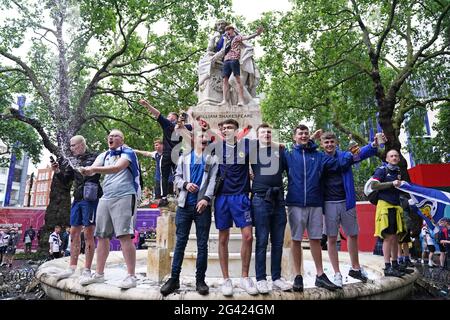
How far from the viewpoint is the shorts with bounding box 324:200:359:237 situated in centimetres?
390

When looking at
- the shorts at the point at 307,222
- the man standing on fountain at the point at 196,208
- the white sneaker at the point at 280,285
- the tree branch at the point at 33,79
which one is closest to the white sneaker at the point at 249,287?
the white sneaker at the point at 280,285

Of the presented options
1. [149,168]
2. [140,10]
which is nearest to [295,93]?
[140,10]

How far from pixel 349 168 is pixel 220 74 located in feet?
12.8

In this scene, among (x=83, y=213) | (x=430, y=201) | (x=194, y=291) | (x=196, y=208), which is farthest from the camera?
(x=430, y=201)

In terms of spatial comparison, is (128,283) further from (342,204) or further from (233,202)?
(342,204)

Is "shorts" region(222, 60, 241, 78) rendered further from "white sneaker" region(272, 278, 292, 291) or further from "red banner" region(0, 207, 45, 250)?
"red banner" region(0, 207, 45, 250)

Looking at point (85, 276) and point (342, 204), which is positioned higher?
point (342, 204)

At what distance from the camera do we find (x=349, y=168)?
4.08 meters

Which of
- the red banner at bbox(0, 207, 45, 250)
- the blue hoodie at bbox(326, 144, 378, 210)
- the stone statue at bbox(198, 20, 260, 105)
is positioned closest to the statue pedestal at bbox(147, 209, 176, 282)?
the blue hoodie at bbox(326, 144, 378, 210)

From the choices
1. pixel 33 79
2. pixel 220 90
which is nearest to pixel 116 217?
pixel 220 90

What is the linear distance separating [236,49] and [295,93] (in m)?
8.68

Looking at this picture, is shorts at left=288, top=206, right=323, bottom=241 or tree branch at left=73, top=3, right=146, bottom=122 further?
tree branch at left=73, top=3, right=146, bottom=122

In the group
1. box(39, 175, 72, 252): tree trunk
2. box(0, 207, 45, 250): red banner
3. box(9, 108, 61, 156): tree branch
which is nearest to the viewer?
box(9, 108, 61, 156): tree branch
